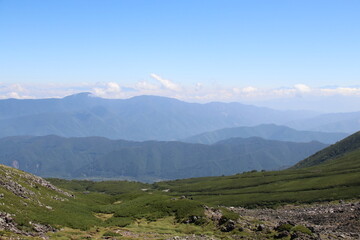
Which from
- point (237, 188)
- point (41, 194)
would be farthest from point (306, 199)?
point (41, 194)

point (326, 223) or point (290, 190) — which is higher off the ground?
point (326, 223)

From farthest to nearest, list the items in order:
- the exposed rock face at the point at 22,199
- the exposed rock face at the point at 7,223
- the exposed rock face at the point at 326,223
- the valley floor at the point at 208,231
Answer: the exposed rock face at the point at 326,223, the valley floor at the point at 208,231, the exposed rock face at the point at 22,199, the exposed rock face at the point at 7,223

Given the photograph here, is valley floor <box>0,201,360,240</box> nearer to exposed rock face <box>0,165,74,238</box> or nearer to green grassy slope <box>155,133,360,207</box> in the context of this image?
exposed rock face <box>0,165,74,238</box>

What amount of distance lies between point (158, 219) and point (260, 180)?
118m

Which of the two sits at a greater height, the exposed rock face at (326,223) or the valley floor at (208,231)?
the valley floor at (208,231)

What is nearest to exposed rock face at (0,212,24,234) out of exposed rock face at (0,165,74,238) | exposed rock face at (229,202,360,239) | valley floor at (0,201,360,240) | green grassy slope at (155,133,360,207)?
exposed rock face at (0,165,74,238)

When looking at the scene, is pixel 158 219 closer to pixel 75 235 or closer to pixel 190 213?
pixel 190 213

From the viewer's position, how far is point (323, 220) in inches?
2442

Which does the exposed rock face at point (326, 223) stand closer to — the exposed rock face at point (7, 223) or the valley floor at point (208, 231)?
the valley floor at point (208, 231)

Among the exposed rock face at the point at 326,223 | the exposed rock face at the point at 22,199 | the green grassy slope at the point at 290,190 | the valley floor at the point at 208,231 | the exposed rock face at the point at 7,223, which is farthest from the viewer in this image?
the green grassy slope at the point at 290,190

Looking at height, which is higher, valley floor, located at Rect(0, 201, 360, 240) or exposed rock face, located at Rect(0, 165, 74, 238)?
exposed rock face, located at Rect(0, 165, 74, 238)

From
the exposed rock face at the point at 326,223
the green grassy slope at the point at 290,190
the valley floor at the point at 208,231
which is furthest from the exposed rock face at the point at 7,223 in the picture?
the green grassy slope at the point at 290,190

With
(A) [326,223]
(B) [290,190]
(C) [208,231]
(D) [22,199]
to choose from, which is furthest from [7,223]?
(B) [290,190]

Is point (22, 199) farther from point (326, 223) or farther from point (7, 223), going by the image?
point (326, 223)
